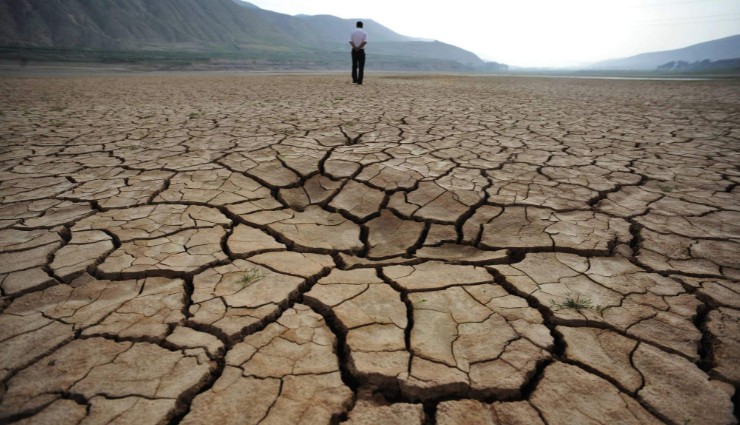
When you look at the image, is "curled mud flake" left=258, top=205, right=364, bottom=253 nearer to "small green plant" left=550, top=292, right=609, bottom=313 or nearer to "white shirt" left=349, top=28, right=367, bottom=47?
"small green plant" left=550, top=292, right=609, bottom=313

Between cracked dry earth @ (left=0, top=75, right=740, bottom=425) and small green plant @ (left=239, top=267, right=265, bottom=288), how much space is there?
14 millimetres

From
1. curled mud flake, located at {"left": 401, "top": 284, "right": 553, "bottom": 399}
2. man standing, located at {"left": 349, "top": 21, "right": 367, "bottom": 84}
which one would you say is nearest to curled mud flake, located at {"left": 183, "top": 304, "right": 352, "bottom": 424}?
curled mud flake, located at {"left": 401, "top": 284, "right": 553, "bottom": 399}

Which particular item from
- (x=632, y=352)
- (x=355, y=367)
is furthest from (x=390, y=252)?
(x=632, y=352)

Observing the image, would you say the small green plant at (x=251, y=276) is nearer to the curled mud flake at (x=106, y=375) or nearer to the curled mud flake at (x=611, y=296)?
the curled mud flake at (x=106, y=375)

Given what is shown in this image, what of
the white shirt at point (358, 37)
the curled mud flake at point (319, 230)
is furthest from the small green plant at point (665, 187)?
the white shirt at point (358, 37)

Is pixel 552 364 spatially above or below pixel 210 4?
below

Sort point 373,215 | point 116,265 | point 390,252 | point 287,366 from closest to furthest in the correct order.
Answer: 1. point 287,366
2. point 116,265
3. point 390,252
4. point 373,215

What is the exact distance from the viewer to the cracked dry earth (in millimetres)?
1050

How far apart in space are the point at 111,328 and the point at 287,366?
69 cm

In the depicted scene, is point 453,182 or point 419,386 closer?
point 419,386

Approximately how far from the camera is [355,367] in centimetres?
115

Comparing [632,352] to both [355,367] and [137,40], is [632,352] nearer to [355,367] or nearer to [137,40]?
[355,367]

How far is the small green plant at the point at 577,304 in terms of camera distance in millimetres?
1410

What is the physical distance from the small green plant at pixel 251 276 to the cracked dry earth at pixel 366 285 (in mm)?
14
